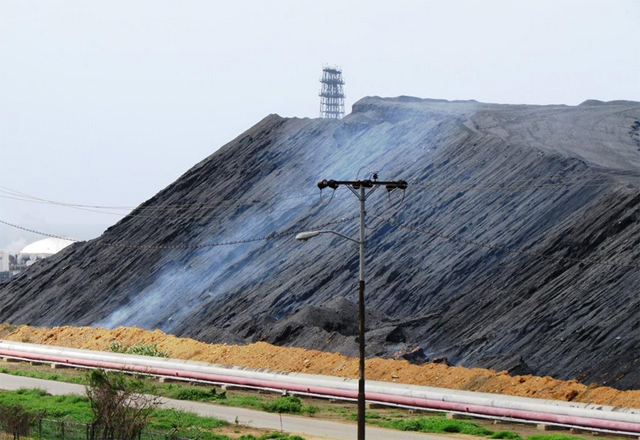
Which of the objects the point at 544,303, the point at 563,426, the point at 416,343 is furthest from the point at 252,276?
the point at 563,426

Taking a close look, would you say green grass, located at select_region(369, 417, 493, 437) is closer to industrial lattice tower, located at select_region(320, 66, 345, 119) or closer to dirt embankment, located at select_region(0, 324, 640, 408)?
dirt embankment, located at select_region(0, 324, 640, 408)

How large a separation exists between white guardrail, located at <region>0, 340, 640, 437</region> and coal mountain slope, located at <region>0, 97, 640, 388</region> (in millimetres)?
4734

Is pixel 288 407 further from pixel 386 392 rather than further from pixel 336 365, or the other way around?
pixel 336 365

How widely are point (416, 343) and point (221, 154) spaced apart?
4247 centimetres

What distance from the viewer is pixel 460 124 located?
77000mm

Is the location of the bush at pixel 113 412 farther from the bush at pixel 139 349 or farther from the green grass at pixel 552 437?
the bush at pixel 139 349

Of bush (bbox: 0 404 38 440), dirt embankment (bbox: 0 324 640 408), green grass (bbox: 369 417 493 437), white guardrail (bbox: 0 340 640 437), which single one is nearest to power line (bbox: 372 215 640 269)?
dirt embankment (bbox: 0 324 640 408)

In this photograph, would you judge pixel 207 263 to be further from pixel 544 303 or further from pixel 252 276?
pixel 544 303

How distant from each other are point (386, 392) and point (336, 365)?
7195 mm

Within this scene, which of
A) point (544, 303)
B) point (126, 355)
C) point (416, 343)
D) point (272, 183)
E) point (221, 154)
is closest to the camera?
point (544, 303)

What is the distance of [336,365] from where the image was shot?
49.7m

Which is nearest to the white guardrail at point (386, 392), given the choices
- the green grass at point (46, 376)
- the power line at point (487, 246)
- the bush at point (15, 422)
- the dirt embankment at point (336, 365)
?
the dirt embankment at point (336, 365)

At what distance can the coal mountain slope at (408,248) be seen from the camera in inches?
1905


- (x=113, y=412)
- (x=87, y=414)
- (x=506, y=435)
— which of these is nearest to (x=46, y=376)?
(x=87, y=414)
